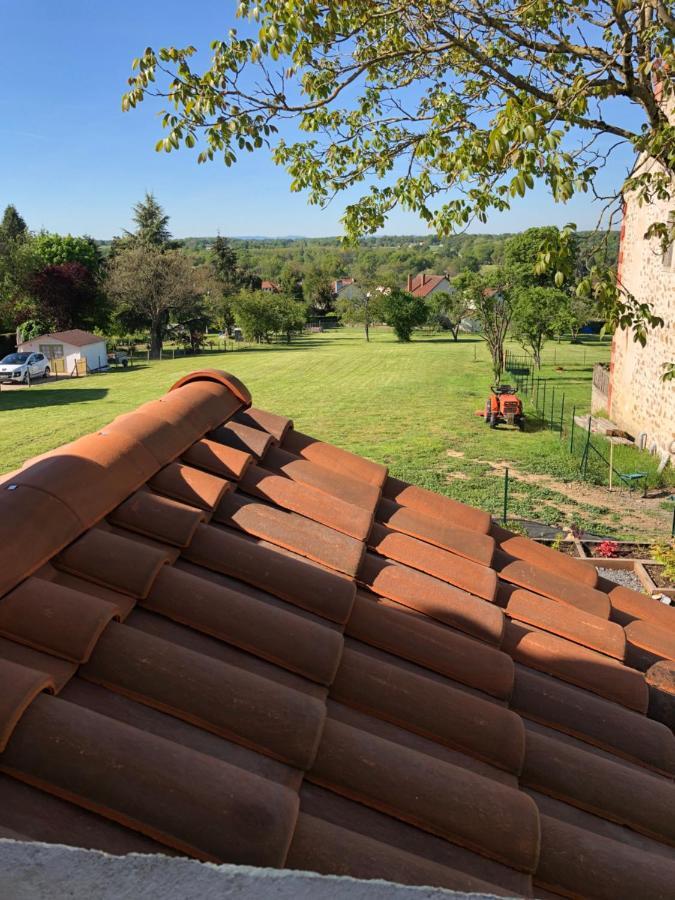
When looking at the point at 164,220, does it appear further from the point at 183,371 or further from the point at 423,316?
the point at 183,371

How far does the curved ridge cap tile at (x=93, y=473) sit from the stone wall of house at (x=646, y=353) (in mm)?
17828

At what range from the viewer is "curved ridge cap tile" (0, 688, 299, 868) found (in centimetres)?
151

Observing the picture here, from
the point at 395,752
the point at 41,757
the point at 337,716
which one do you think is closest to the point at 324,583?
the point at 337,716

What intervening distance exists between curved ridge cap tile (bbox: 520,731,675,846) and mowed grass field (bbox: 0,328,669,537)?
12071 millimetres

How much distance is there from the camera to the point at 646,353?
68.5 feet

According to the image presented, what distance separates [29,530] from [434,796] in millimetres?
1614

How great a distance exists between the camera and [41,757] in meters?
1.58

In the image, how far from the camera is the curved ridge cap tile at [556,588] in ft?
12.3

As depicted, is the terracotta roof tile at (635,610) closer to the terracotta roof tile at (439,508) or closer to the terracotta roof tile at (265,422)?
the terracotta roof tile at (439,508)

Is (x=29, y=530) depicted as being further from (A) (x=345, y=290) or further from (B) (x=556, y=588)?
(A) (x=345, y=290)

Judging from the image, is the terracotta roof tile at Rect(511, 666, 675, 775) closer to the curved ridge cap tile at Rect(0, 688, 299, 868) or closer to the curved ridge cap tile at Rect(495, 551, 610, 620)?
the curved ridge cap tile at Rect(495, 551, 610, 620)

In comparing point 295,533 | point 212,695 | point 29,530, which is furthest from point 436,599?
point 29,530

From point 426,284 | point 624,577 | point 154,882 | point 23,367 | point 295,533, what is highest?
point 426,284

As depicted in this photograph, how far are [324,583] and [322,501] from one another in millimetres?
850
